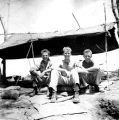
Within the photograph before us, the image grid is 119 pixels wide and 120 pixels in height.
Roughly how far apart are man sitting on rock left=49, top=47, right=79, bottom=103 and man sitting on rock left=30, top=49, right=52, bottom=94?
374mm

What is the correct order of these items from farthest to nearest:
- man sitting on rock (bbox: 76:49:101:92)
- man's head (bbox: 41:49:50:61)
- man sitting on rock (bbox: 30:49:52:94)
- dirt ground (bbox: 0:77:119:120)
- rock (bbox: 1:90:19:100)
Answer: rock (bbox: 1:90:19:100) → man's head (bbox: 41:49:50:61) → man sitting on rock (bbox: 30:49:52:94) → man sitting on rock (bbox: 76:49:101:92) → dirt ground (bbox: 0:77:119:120)

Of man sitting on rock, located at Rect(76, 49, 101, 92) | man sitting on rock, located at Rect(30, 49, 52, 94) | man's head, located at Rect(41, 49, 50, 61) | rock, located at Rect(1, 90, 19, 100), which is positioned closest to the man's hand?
man sitting on rock, located at Rect(76, 49, 101, 92)

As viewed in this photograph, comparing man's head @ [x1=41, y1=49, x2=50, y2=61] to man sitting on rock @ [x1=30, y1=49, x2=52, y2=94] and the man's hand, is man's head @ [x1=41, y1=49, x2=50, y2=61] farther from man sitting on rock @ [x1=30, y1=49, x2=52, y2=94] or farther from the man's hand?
the man's hand

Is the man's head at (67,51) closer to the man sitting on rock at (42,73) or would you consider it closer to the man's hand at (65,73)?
the man's hand at (65,73)

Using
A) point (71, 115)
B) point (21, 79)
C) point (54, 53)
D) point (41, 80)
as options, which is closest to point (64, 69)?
point (41, 80)

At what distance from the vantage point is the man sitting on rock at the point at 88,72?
4492mm

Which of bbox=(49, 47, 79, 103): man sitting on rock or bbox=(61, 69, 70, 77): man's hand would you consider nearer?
bbox=(49, 47, 79, 103): man sitting on rock

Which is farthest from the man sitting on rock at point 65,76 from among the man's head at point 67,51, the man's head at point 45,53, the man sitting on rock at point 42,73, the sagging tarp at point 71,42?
the sagging tarp at point 71,42

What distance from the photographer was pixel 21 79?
996cm

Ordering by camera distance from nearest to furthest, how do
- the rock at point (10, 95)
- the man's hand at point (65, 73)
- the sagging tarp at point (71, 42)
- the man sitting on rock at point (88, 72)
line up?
the man sitting on rock at point (88, 72)
the man's hand at point (65, 73)
the rock at point (10, 95)
the sagging tarp at point (71, 42)

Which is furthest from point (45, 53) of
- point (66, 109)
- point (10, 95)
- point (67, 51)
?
point (66, 109)

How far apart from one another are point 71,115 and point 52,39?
4.83m

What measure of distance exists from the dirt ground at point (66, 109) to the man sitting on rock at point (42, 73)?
527mm

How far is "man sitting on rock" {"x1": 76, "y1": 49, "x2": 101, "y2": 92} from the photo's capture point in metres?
4.49
